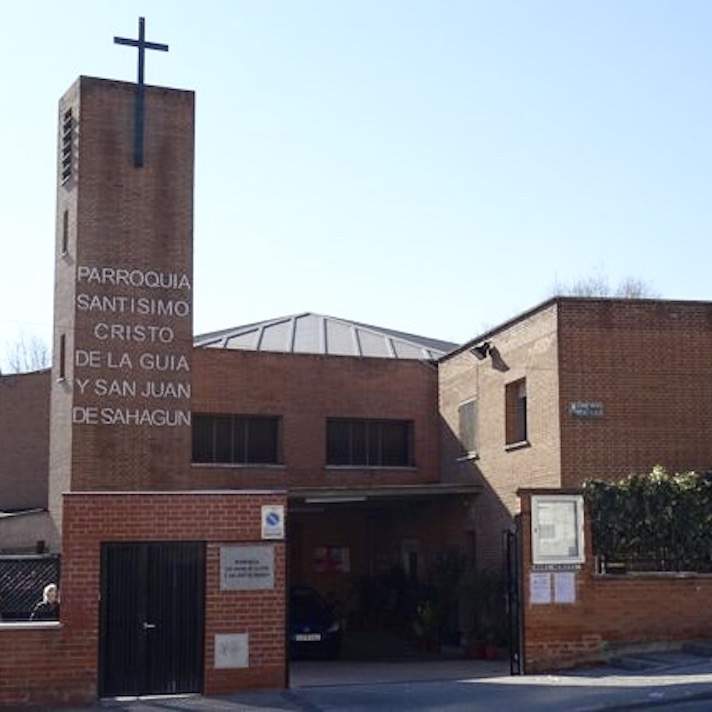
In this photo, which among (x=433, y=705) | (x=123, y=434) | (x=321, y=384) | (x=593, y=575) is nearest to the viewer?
(x=433, y=705)

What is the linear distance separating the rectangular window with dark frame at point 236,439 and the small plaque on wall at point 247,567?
1498 centimetres

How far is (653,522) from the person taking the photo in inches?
877

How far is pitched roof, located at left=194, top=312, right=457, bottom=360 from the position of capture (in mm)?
36062

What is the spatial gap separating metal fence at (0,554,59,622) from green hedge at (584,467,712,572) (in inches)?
342

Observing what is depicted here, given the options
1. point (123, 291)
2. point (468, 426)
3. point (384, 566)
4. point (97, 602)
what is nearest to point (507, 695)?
point (97, 602)

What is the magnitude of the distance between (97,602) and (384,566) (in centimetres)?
1999

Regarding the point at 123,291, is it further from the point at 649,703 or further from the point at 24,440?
the point at 649,703

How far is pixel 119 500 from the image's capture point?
17.0 m

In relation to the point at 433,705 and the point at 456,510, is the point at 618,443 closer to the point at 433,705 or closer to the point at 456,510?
the point at 456,510

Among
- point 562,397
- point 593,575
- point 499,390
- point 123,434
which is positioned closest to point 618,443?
point 562,397

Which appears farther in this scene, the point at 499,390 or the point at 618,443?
the point at 499,390

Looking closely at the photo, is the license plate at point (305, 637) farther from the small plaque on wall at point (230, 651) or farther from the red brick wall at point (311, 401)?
the small plaque on wall at point (230, 651)

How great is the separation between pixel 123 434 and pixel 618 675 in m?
12.8

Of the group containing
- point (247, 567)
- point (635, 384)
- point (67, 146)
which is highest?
point (67, 146)
